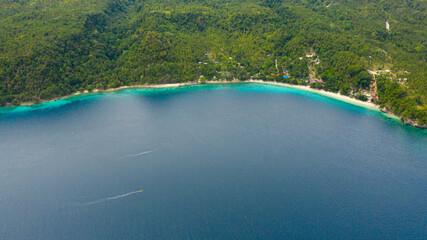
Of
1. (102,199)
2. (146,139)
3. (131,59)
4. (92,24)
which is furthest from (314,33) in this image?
(102,199)

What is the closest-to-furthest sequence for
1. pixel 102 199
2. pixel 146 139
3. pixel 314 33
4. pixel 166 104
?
1. pixel 102 199
2. pixel 146 139
3. pixel 166 104
4. pixel 314 33

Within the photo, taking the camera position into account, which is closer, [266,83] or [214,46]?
[266,83]

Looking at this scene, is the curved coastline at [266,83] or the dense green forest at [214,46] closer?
the curved coastline at [266,83]

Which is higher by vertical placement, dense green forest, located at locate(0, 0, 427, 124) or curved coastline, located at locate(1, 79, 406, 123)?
dense green forest, located at locate(0, 0, 427, 124)

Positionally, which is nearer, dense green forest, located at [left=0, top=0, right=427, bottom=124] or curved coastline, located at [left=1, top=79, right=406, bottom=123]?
curved coastline, located at [left=1, top=79, right=406, bottom=123]


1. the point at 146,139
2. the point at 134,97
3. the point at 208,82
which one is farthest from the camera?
the point at 208,82

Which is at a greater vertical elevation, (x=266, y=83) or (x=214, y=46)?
(x=214, y=46)

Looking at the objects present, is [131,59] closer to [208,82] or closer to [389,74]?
[208,82]

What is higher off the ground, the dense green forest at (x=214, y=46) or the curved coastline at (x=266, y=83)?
the dense green forest at (x=214, y=46)
